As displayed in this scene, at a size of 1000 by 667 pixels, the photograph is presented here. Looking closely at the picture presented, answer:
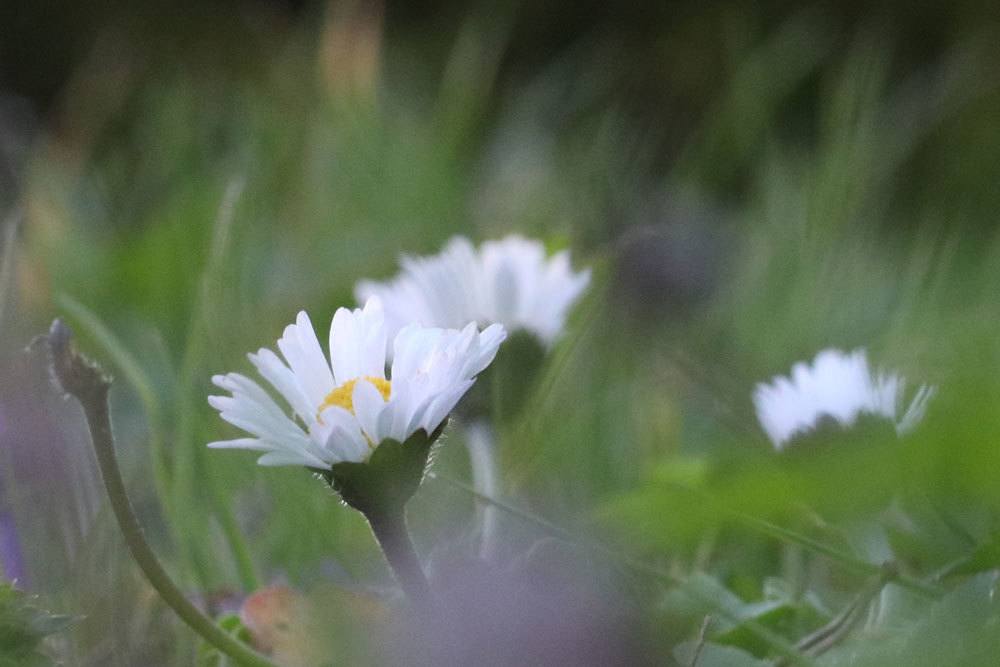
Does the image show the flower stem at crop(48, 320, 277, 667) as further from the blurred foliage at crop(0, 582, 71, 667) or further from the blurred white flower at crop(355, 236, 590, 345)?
the blurred white flower at crop(355, 236, 590, 345)

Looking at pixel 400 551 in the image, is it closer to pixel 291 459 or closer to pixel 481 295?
pixel 291 459

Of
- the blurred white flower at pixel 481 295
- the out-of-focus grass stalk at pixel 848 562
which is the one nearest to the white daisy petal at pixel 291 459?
the out-of-focus grass stalk at pixel 848 562

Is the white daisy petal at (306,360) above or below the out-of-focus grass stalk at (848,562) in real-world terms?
above

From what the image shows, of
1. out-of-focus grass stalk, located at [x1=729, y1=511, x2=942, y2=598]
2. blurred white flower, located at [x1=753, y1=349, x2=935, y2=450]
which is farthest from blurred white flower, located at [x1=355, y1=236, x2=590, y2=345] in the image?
out-of-focus grass stalk, located at [x1=729, y1=511, x2=942, y2=598]

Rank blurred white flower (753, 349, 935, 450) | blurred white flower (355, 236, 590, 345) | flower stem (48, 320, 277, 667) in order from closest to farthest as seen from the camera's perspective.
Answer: flower stem (48, 320, 277, 667), blurred white flower (753, 349, 935, 450), blurred white flower (355, 236, 590, 345)

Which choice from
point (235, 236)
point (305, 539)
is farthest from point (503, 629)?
point (235, 236)

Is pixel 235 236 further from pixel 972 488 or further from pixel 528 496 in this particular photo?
pixel 972 488

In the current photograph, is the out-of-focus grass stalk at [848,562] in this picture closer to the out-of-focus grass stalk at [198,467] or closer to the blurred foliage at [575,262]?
the blurred foliage at [575,262]
